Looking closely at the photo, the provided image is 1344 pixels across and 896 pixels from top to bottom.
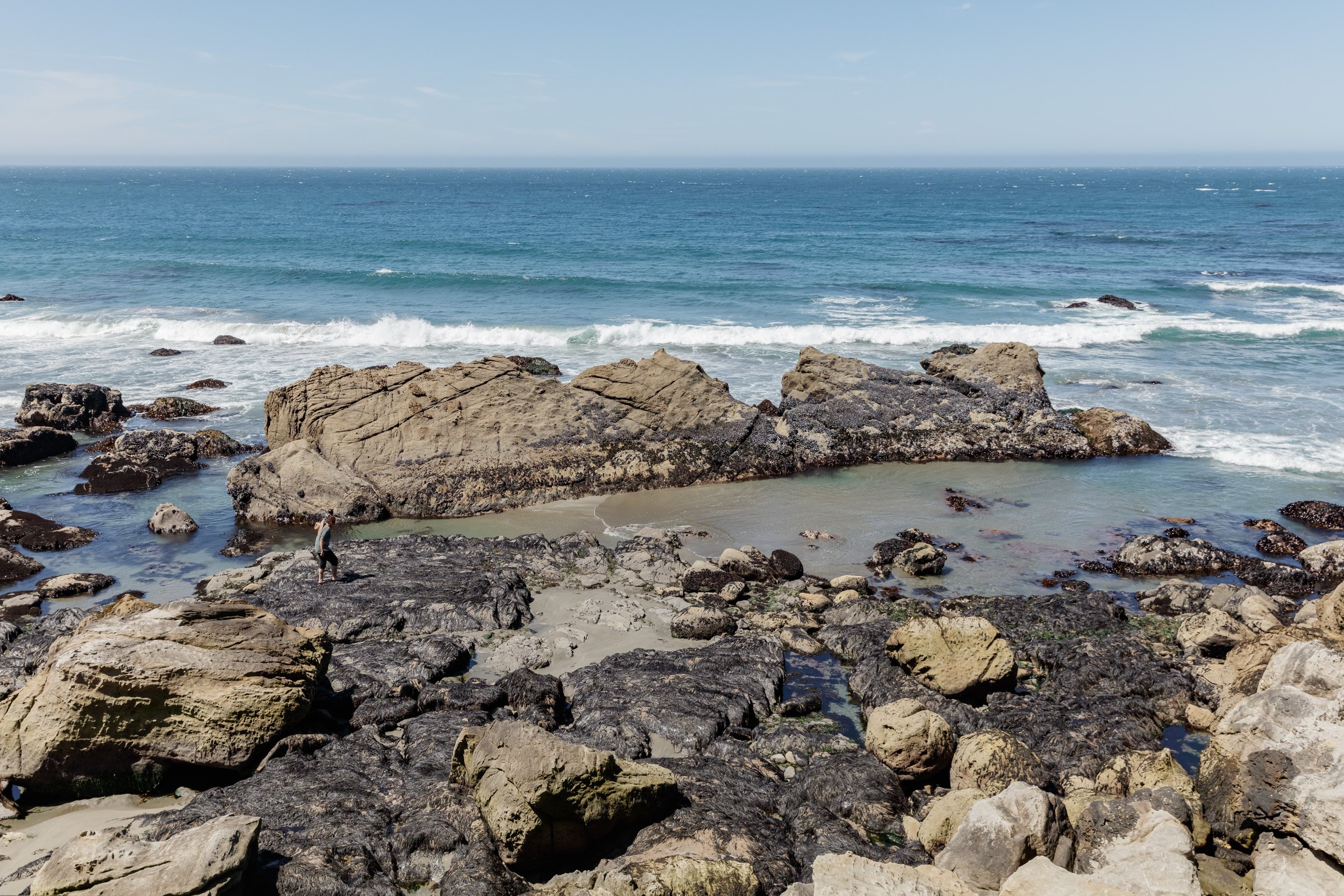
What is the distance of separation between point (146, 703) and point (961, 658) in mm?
9211

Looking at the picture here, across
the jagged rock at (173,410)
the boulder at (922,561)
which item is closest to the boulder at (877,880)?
the boulder at (922,561)

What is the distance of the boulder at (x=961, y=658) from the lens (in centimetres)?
1093

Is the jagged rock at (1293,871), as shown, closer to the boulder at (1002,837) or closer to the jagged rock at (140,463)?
the boulder at (1002,837)

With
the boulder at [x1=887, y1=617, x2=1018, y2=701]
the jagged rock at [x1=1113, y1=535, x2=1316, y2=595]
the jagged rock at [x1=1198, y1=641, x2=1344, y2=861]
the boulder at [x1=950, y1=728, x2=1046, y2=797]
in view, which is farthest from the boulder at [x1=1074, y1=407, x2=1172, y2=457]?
the boulder at [x1=950, y1=728, x2=1046, y2=797]

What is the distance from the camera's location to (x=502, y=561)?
49.5ft

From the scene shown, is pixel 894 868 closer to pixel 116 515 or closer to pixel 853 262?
pixel 116 515

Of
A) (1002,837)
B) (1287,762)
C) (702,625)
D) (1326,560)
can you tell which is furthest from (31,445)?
(1326,560)

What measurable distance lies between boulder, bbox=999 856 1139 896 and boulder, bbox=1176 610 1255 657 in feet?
21.2

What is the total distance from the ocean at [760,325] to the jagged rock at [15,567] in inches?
15.1

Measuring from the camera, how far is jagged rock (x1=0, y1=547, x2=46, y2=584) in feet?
48.0

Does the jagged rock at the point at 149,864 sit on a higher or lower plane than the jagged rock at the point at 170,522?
higher

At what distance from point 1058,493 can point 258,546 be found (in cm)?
1610

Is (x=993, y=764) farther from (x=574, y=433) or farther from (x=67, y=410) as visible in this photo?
(x=67, y=410)

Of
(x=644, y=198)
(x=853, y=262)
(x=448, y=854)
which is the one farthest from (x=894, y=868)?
(x=644, y=198)
